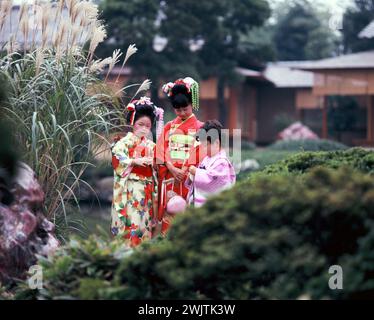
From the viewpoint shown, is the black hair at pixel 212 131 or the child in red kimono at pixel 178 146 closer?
the black hair at pixel 212 131

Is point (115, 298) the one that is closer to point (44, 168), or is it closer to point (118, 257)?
point (118, 257)

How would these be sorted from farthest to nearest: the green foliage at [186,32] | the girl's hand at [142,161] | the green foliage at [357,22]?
the green foliage at [357,22], the green foliage at [186,32], the girl's hand at [142,161]

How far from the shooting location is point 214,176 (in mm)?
6480

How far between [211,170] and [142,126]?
2.40 feet

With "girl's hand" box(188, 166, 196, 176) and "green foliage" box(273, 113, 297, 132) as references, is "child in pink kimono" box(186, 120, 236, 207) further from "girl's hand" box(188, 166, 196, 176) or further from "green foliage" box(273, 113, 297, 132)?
"green foliage" box(273, 113, 297, 132)

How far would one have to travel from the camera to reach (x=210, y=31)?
2638 centimetres

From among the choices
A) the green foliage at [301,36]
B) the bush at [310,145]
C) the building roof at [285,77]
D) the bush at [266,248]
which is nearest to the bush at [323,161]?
the bush at [266,248]

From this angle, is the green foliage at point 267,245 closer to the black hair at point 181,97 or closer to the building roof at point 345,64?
the black hair at point 181,97

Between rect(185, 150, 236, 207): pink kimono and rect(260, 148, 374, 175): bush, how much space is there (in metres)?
0.91

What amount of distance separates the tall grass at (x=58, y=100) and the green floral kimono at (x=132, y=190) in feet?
0.69

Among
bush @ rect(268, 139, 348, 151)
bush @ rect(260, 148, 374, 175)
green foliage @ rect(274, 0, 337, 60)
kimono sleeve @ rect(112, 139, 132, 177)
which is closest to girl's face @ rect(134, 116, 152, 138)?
kimono sleeve @ rect(112, 139, 132, 177)

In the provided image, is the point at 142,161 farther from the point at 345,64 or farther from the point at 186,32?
the point at 345,64

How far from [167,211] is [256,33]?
146ft

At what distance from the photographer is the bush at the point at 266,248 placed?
3.64 metres
